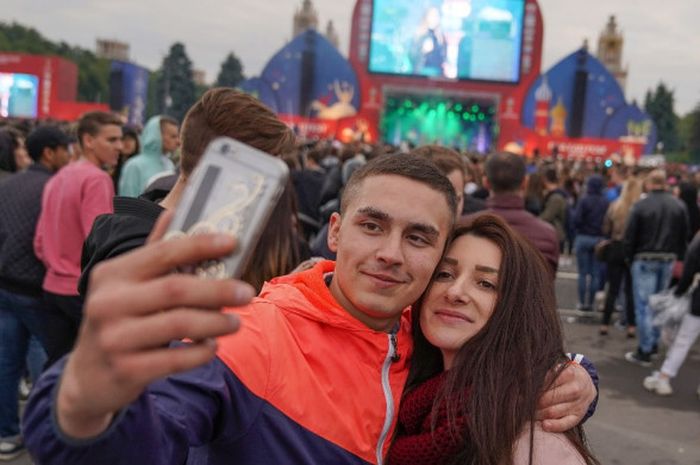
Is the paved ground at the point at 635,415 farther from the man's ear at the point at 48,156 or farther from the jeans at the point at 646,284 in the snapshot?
the man's ear at the point at 48,156

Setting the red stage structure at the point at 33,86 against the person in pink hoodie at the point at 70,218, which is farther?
the red stage structure at the point at 33,86

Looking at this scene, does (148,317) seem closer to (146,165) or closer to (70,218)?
(70,218)

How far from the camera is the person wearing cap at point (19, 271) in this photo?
3676 millimetres

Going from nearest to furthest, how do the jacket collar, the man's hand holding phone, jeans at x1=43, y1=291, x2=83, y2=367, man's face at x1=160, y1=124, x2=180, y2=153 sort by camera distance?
the man's hand holding phone, jeans at x1=43, y1=291, x2=83, y2=367, the jacket collar, man's face at x1=160, y1=124, x2=180, y2=153

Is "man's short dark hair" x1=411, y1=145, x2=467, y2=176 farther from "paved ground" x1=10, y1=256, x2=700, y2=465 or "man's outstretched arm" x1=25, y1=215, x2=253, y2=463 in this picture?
"man's outstretched arm" x1=25, y1=215, x2=253, y2=463

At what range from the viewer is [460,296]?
162cm

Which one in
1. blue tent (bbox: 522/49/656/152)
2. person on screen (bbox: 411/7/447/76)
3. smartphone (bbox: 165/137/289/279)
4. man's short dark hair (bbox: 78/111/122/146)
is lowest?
smartphone (bbox: 165/137/289/279)

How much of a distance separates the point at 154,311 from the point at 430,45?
35.1 meters

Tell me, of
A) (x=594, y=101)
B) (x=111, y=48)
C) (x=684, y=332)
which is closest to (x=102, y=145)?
(x=684, y=332)

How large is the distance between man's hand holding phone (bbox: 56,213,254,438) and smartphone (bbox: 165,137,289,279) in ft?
0.10

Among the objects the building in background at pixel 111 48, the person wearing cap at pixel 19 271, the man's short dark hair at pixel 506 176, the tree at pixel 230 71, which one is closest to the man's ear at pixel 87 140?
the person wearing cap at pixel 19 271

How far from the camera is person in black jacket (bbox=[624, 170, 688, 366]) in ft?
20.4

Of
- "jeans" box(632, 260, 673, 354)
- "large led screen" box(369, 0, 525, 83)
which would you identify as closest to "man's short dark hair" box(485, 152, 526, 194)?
"jeans" box(632, 260, 673, 354)

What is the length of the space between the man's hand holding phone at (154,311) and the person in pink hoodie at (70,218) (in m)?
2.70
